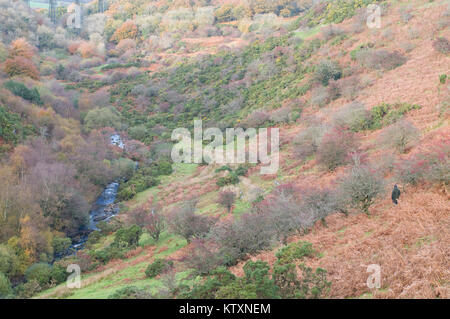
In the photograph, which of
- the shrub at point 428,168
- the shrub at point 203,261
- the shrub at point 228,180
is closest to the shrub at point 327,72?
the shrub at point 228,180

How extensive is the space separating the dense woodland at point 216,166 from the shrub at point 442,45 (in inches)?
3.1

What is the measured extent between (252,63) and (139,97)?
1555 cm

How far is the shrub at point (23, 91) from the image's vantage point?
33.1 m

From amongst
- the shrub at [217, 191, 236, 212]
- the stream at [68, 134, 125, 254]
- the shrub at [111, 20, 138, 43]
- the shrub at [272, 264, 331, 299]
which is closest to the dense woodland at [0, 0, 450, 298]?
the shrub at [272, 264, 331, 299]

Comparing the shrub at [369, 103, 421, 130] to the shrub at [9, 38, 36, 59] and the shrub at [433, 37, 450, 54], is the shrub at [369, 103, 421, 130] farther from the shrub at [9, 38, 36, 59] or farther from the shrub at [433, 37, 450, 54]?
the shrub at [9, 38, 36, 59]

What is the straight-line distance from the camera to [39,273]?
1565 cm

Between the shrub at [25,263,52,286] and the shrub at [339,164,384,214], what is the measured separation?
11908 mm

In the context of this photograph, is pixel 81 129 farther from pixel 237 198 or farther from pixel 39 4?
pixel 39 4

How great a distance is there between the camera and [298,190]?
16438 millimetres

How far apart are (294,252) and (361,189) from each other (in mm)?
3565

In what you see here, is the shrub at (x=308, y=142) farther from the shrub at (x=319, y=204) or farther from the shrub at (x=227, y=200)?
the shrub at (x=319, y=204)

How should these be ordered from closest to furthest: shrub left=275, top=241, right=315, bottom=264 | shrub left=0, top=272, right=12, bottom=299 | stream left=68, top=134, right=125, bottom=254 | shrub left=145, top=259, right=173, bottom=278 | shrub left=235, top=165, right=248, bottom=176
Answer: shrub left=275, top=241, right=315, bottom=264, shrub left=145, top=259, right=173, bottom=278, shrub left=0, top=272, right=12, bottom=299, stream left=68, top=134, right=125, bottom=254, shrub left=235, top=165, right=248, bottom=176

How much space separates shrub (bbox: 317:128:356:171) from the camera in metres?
18.6

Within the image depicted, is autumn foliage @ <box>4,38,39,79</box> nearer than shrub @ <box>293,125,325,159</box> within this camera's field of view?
No
